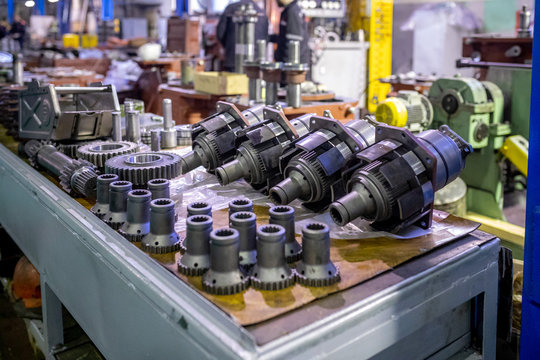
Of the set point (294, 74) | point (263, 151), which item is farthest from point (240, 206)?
point (294, 74)

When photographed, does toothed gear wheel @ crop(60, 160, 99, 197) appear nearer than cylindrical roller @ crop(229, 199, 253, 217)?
No


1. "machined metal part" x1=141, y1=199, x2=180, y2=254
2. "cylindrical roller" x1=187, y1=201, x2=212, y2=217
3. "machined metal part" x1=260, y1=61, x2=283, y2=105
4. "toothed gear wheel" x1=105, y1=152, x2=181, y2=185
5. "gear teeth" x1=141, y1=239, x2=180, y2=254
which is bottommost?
"gear teeth" x1=141, y1=239, x2=180, y2=254

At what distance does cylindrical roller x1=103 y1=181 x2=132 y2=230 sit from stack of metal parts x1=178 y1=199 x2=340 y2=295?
23 cm

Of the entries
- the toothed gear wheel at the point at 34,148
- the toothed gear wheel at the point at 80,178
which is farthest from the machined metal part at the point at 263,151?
the toothed gear wheel at the point at 34,148

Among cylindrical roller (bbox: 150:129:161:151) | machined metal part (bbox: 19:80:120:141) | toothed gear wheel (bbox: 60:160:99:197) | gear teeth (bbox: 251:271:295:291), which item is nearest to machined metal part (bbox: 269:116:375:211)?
gear teeth (bbox: 251:271:295:291)

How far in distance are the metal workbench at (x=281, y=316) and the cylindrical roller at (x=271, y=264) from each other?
0.21 feet

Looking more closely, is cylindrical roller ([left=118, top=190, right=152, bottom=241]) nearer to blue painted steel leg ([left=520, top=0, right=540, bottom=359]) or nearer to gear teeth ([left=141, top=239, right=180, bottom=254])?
gear teeth ([left=141, top=239, right=180, bottom=254])

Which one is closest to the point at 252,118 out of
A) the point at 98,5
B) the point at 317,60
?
the point at 317,60

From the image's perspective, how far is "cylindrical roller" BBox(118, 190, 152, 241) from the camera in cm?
99

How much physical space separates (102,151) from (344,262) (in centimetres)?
74

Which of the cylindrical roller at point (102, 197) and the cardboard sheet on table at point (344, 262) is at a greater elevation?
the cylindrical roller at point (102, 197)

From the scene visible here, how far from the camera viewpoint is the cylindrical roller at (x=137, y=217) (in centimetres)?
99

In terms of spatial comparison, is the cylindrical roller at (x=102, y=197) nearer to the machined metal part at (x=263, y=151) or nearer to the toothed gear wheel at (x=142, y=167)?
the toothed gear wheel at (x=142, y=167)

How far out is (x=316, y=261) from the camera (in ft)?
2.72
